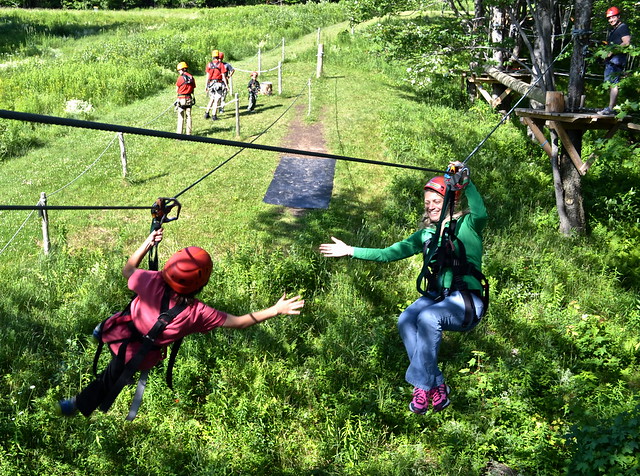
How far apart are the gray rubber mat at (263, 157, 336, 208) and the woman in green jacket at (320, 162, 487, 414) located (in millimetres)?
7060

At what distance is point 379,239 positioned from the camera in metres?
10.4

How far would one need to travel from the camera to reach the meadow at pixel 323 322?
20.7ft

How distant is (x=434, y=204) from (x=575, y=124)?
7.28 meters

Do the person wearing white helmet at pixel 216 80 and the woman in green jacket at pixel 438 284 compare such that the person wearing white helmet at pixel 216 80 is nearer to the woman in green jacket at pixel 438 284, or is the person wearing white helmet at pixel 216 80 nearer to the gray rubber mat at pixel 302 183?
the gray rubber mat at pixel 302 183

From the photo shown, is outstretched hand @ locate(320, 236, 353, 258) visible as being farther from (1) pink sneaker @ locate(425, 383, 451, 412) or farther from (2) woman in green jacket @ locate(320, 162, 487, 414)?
(1) pink sneaker @ locate(425, 383, 451, 412)

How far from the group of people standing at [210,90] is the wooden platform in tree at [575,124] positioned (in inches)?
321

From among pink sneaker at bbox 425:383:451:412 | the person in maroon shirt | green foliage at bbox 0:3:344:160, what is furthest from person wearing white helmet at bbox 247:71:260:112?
pink sneaker at bbox 425:383:451:412

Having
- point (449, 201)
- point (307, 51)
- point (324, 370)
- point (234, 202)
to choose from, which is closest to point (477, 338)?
point (324, 370)

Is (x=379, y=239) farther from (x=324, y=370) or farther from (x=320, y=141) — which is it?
(x=320, y=141)

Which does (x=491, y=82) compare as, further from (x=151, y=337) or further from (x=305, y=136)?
(x=151, y=337)

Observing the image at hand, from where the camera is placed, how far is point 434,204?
4910mm

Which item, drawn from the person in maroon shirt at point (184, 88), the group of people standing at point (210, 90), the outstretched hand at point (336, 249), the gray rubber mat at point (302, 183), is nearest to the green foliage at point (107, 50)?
the group of people standing at point (210, 90)

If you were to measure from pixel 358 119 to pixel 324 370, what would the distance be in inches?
434

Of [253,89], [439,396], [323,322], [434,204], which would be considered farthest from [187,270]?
[253,89]
